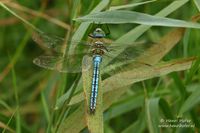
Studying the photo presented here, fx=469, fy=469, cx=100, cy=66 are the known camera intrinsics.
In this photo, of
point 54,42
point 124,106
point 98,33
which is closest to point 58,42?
point 54,42

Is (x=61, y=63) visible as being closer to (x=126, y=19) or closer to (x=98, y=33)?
(x=98, y=33)

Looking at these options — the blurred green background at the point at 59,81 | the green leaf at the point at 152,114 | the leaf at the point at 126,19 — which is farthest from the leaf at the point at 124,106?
the leaf at the point at 126,19

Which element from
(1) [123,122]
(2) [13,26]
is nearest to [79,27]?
(1) [123,122]

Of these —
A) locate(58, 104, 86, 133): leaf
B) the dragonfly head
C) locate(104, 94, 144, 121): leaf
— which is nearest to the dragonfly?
the dragonfly head

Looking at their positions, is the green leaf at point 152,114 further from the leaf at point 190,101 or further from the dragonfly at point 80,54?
the dragonfly at point 80,54

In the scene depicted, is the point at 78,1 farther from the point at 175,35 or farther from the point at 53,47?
the point at 175,35
